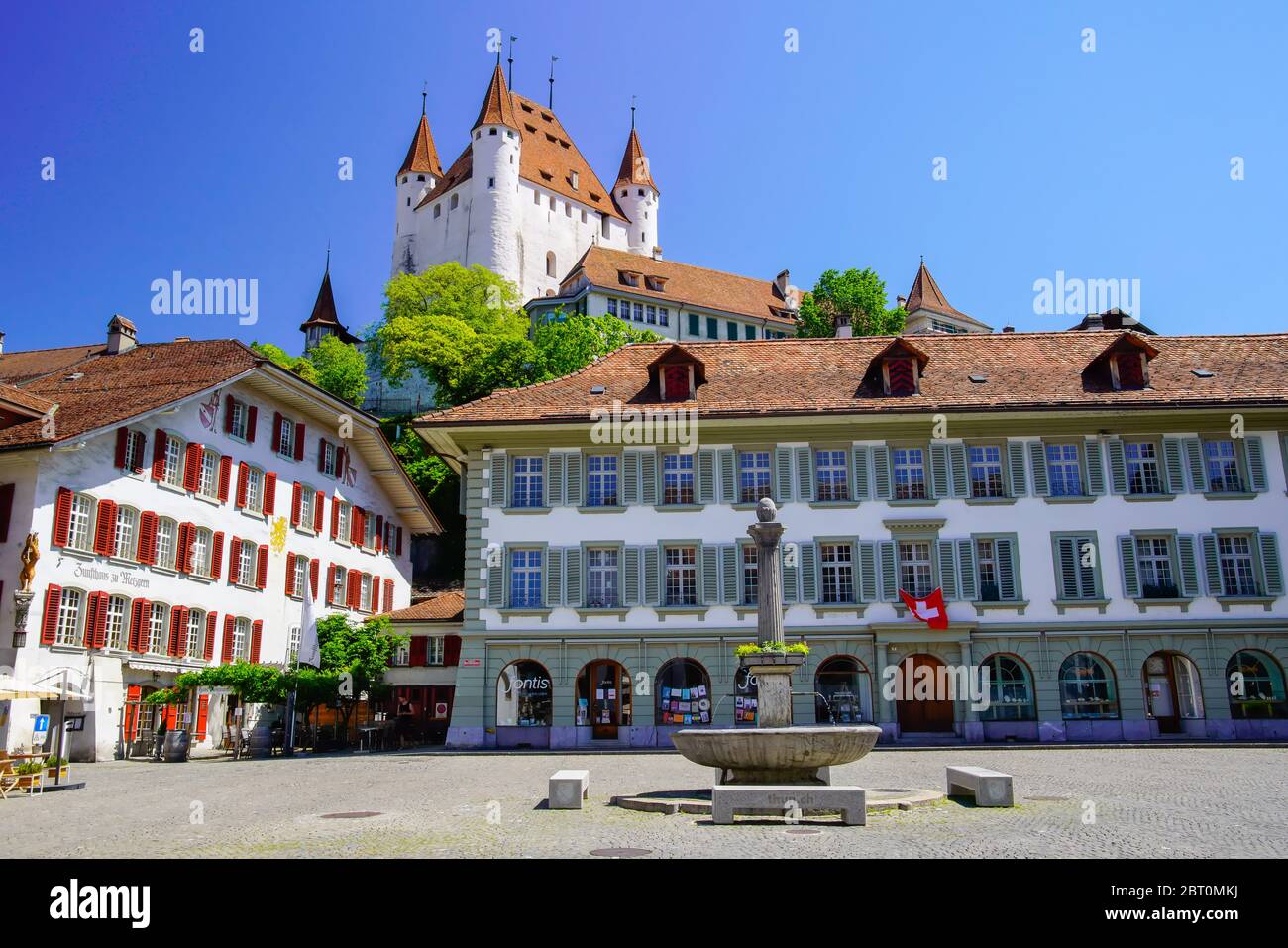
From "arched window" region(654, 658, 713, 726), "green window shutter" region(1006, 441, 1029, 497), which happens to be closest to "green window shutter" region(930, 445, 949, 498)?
"green window shutter" region(1006, 441, 1029, 497)

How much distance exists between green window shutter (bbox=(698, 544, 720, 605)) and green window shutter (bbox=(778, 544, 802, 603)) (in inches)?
70.6

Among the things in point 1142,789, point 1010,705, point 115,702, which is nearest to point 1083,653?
point 1010,705

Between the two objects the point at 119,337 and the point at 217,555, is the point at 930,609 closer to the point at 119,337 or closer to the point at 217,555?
the point at 217,555

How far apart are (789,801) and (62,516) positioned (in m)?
22.8

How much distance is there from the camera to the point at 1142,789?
16109mm

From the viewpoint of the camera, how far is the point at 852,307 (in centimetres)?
6906

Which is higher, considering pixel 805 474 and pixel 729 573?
pixel 805 474

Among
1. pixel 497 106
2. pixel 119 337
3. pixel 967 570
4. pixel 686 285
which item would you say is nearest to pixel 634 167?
pixel 497 106

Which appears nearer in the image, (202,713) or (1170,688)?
(1170,688)

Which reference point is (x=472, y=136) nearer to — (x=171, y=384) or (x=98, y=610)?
(x=171, y=384)

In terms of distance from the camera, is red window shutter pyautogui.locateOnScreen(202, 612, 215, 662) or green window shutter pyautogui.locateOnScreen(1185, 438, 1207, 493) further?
red window shutter pyautogui.locateOnScreen(202, 612, 215, 662)

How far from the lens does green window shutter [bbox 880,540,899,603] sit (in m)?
30.1

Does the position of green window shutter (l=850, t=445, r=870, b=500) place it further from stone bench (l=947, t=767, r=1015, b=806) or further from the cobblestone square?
stone bench (l=947, t=767, r=1015, b=806)

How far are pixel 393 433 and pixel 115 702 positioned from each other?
41626mm
